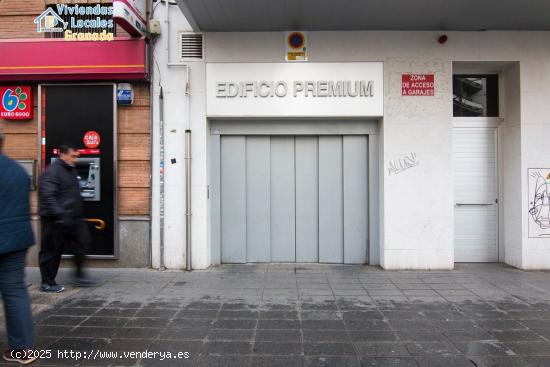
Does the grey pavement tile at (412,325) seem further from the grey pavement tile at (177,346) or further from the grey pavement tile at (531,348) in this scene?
the grey pavement tile at (177,346)

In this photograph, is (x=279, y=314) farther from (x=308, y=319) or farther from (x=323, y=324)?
(x=323, y=324)

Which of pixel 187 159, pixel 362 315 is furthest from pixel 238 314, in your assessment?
pixel 187 159

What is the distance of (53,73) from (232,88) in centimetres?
291

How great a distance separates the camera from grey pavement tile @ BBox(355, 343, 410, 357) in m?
3.83

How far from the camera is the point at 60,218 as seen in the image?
5.28 metres

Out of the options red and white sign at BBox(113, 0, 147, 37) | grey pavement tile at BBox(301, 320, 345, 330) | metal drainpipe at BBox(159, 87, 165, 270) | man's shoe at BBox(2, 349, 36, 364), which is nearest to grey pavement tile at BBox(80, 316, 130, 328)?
man's shoe at BBox(2, 349, 36, 364)

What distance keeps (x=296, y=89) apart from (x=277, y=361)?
4.58m

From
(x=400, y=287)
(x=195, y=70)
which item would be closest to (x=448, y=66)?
(x=400, y=287)

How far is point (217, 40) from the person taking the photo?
704 cm

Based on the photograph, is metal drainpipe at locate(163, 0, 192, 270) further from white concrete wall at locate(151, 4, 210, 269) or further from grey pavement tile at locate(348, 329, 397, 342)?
grey pavement tile at locate(348, 329, 397, 342)

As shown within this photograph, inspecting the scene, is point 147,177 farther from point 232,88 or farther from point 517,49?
point 517,49

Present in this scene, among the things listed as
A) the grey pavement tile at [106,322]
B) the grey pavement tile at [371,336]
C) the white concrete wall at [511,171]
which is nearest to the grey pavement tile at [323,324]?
the grey pavement tile at [371,336]

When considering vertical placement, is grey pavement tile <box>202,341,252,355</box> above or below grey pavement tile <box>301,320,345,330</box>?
below

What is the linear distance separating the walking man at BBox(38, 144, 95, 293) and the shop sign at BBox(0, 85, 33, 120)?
2211 mm
